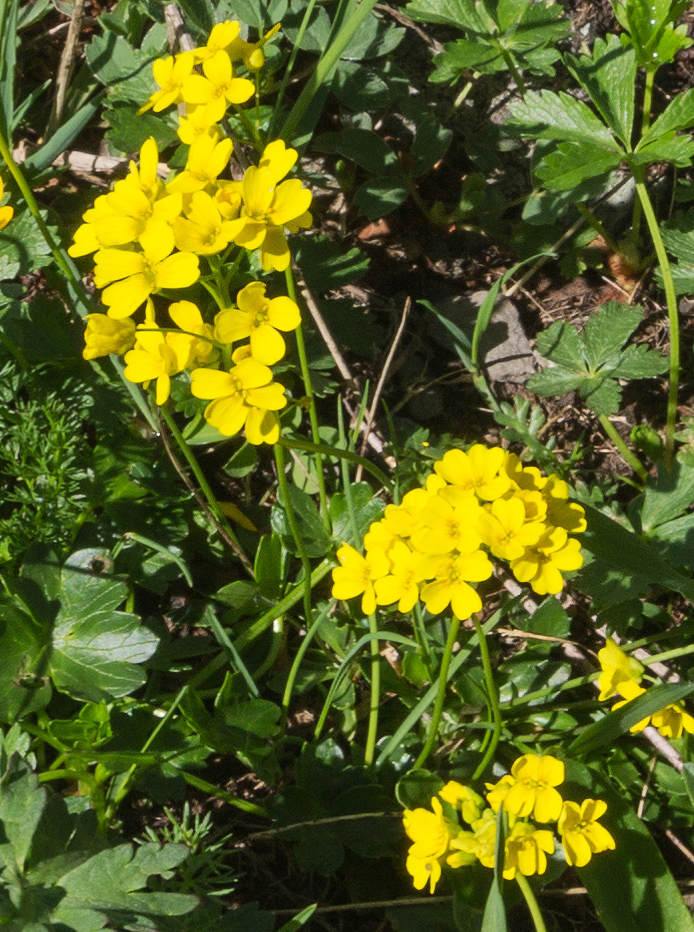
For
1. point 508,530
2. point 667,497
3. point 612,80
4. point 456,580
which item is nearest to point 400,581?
point 456,580

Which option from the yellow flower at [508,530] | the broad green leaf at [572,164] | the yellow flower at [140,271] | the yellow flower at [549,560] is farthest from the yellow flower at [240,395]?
the broad green leaf at [572,164]

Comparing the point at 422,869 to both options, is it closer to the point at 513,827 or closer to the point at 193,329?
the point at 513,827

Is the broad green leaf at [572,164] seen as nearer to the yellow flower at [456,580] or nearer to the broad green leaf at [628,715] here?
the yellow flower at [456,580]

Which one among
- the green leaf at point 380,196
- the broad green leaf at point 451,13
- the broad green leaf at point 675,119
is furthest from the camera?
the green leaf at point 380,196

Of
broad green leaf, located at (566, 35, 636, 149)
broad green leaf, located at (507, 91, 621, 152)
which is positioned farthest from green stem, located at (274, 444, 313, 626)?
broad green leaf, located at (566, 35, 636, 149)

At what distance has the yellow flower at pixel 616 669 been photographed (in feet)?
6.79

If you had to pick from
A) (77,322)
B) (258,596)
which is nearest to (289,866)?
(258,596)

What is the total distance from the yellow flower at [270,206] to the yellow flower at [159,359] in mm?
233

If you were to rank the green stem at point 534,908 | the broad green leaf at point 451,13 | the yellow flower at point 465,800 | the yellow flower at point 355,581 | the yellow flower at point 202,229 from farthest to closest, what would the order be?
the broad green leaf at point 451,13 < the yellow flower at point 355,581 < the yellow flower at point 465,800 < the green stem at point 534,908 < the yellow flower at point 202,229

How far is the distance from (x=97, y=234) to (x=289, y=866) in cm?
166

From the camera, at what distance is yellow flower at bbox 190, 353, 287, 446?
5.49 feet

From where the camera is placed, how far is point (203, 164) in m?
1.72

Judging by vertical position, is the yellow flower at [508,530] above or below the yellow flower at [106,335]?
below

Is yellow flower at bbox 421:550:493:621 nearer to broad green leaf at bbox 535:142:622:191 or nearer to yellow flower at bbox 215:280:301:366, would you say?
yellow flower at bbox 215:280:301:366
